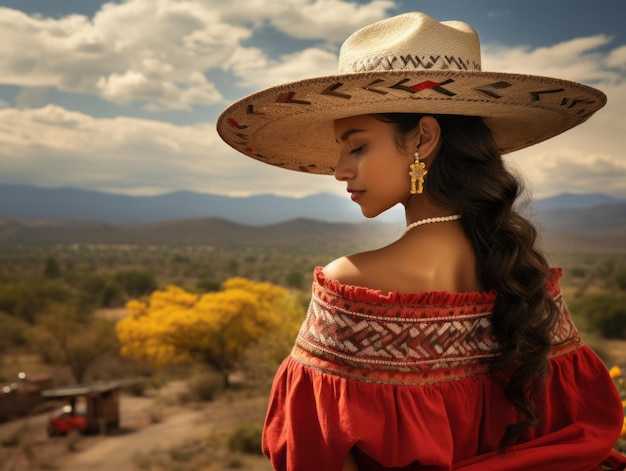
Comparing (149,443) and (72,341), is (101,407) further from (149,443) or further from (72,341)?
(72,341)

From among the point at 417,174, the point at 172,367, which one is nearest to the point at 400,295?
the point at 417,174

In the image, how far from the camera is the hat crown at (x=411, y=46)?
1556 millimetres

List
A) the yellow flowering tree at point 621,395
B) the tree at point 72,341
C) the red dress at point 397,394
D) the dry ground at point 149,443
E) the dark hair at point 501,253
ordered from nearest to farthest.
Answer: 1. the red dress at point 397,394
2. the dark hair at point 501,253
3. the yellow flowering tree at point 621,395
4. the dry ground at point 149,443
5. the tree at point 72,341

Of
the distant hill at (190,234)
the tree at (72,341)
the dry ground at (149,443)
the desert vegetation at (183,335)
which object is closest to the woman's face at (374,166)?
the desert vegetation at (183,335)

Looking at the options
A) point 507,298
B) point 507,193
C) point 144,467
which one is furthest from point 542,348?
point 144,467

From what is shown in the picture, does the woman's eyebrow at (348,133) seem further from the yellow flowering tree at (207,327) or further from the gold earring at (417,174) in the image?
the yellow flowering tree at (207,327)

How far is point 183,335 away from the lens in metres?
19.2

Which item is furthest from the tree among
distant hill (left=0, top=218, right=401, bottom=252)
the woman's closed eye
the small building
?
distant hill (left=0, top=218, right=401, bottom=252)

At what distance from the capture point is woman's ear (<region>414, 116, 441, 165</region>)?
5.16 feet

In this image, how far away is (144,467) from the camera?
576 inches

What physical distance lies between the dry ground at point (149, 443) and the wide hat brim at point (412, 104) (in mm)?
13744

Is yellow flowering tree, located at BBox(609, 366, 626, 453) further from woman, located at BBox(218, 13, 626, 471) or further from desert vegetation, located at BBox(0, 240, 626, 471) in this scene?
desert vegetation, located at BBox(0, 240, 626, 471)

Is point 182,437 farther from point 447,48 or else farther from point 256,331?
point 447,48

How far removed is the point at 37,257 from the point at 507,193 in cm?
6115
